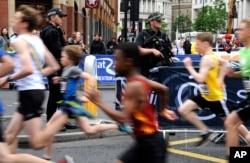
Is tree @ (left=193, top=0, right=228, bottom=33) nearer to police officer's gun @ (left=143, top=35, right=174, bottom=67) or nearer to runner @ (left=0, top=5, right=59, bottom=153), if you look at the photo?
police officer's gun @ (left=143, top=35, right=174, bottom=67)

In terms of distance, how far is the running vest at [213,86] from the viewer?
281 inches

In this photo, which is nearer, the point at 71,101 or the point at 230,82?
the point at 71,101

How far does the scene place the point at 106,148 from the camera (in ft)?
26.3

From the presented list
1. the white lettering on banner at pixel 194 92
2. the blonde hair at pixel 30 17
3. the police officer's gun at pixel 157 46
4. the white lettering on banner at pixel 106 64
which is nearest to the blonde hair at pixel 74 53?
the blonde hair at pixel 30 17

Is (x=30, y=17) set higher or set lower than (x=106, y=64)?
higher

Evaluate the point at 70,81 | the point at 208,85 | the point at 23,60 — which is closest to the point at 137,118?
the point at 23,60

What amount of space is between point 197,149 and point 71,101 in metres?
2.71

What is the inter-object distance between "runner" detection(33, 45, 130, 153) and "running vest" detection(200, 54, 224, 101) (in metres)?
1.46

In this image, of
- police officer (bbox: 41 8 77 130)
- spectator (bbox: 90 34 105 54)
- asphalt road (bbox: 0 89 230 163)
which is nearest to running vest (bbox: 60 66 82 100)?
asphalt road (bbox: 0 89 230 163)

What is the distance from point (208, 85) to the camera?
23.5ft

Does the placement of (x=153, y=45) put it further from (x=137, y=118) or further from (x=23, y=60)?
(x=137, y=118)

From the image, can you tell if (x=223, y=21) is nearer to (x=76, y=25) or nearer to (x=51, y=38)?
(x=76, y=25)

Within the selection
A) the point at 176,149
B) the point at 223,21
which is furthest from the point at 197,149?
the point at 223,21

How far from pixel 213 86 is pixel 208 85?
0.07 meters
